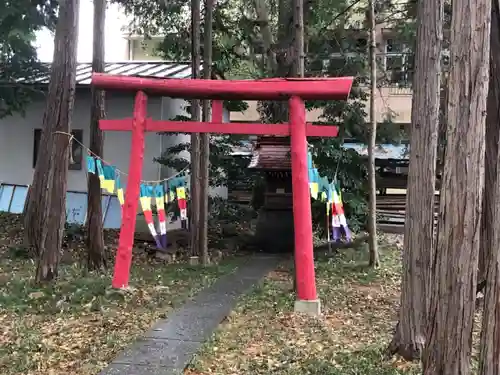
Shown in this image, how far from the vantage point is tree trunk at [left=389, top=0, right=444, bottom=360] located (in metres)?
5.94

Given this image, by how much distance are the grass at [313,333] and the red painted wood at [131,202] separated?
1.81 metres

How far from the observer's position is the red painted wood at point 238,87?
783 centimetres

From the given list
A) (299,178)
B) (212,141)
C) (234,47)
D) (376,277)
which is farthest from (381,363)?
(234,47)

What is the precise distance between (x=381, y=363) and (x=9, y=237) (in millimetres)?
10334

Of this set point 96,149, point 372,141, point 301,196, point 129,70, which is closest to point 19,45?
point 129,70

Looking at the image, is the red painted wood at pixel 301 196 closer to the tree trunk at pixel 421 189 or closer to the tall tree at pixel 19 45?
the tree trunk at pixel 421 189

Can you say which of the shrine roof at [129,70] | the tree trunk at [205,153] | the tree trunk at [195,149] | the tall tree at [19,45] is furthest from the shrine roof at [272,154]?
the tall tree at [19,45]

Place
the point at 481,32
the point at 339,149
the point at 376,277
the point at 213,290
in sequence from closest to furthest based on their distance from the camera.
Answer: the point at 481,32, the point at 213,290, the point at 376,277, the point at 339,149

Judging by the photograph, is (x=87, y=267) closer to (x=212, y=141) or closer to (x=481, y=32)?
(x=212, y=141)

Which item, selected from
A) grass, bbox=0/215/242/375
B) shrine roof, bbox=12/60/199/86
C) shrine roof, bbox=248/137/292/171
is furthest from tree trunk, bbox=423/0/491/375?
shrine roof, bbox=12/60/199/86

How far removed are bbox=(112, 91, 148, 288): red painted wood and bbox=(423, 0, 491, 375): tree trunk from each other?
5.40m

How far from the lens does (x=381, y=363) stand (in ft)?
18.8

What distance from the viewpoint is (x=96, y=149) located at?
9.79 metres

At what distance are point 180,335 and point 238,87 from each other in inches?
141
